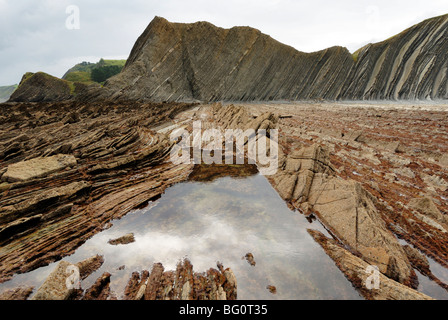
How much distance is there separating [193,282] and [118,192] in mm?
7404

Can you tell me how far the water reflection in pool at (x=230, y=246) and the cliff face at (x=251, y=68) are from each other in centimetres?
6009

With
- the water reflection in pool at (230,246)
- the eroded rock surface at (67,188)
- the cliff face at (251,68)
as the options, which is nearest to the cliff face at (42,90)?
the cliff face at (251,68)

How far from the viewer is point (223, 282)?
6.45 m

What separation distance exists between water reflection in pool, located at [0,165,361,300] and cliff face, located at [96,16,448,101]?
60091 mm

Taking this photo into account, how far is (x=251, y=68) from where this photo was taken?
75312 millimetres

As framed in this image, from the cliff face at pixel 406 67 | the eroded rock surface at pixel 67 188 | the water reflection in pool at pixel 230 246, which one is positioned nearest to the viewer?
the water reflection in pool at pixel 230 246

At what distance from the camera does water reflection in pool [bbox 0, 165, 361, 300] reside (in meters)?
6.57

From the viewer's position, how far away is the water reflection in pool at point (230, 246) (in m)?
6.57

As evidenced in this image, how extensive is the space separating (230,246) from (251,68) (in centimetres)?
7715

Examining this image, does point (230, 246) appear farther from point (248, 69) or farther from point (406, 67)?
point (406, 67)

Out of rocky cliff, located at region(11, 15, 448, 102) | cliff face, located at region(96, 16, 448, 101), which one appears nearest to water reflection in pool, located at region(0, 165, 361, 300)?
rocky cliff, located at region(11, 15, 448, 102)

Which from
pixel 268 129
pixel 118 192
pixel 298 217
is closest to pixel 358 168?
pixel 298 217

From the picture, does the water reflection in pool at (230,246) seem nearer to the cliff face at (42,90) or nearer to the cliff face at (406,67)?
the cliff face at (406,67)

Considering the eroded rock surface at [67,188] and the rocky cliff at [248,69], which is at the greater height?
the rocky cliff at [248,69]
